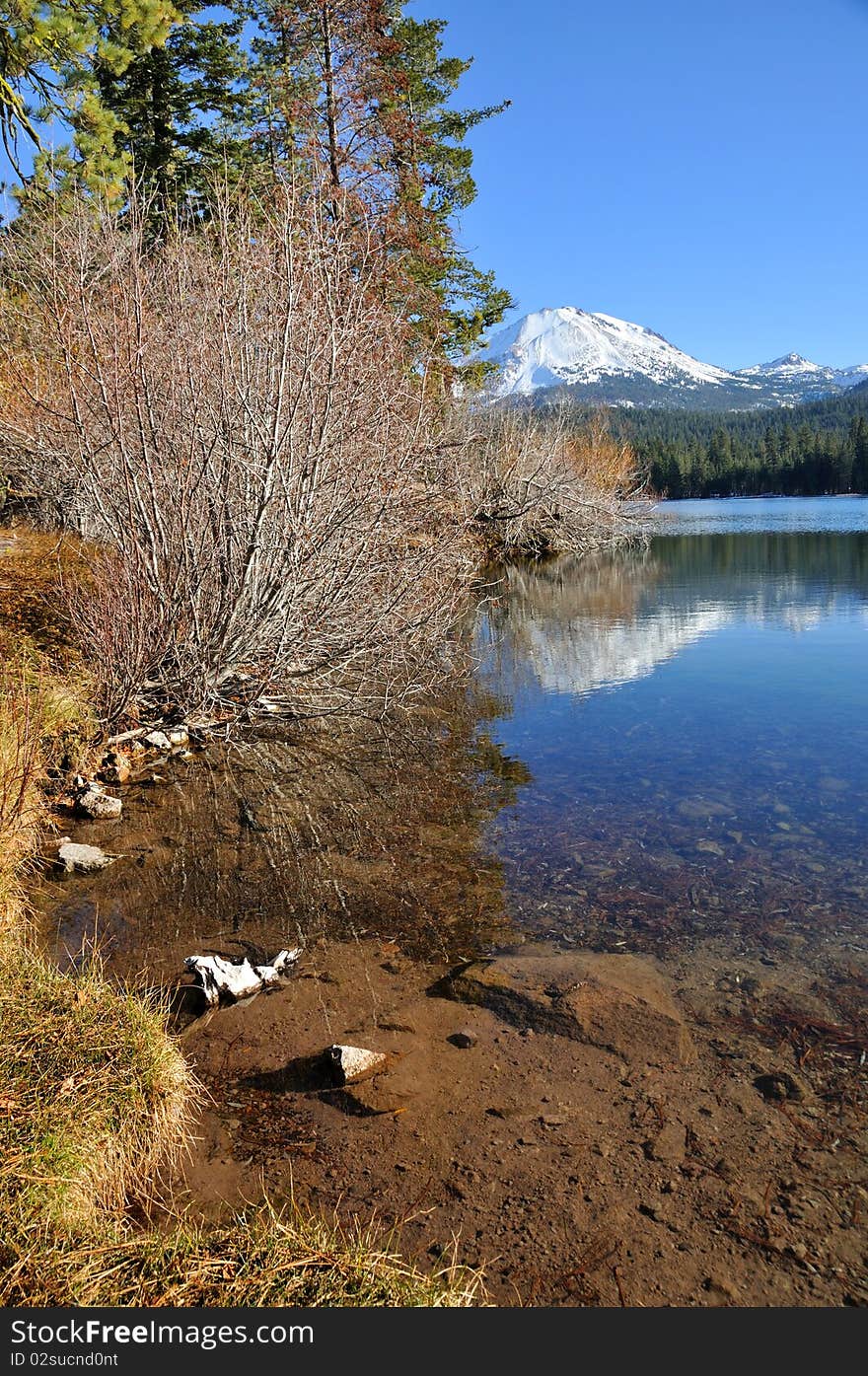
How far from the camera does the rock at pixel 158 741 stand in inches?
336

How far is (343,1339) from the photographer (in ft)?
6.48

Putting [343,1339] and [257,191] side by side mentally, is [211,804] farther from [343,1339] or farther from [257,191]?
[257,191]

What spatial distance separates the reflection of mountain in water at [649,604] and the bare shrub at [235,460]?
3.81 meters

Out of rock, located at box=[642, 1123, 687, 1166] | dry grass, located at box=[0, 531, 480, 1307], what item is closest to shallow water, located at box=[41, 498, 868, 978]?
dry grass, located at box=[0, 531, 480, 1307]

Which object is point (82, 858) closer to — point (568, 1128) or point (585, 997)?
point (585, 997)

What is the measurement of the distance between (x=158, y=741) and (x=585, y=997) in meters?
5.59

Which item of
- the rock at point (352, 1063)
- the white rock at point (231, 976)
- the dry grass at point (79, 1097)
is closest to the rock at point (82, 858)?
the white rock at point (231, 976)

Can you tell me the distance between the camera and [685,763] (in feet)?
27.6

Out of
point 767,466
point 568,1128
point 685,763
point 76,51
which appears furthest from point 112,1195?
point 767,466

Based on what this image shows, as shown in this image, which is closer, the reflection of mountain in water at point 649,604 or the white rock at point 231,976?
the white rock at point 231,976

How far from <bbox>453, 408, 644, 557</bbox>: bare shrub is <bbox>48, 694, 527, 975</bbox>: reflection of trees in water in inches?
599

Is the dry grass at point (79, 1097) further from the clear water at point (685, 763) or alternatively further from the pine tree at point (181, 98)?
the pine tree at point (181, 98)

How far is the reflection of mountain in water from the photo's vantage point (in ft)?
44.3

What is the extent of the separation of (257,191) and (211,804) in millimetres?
16698
